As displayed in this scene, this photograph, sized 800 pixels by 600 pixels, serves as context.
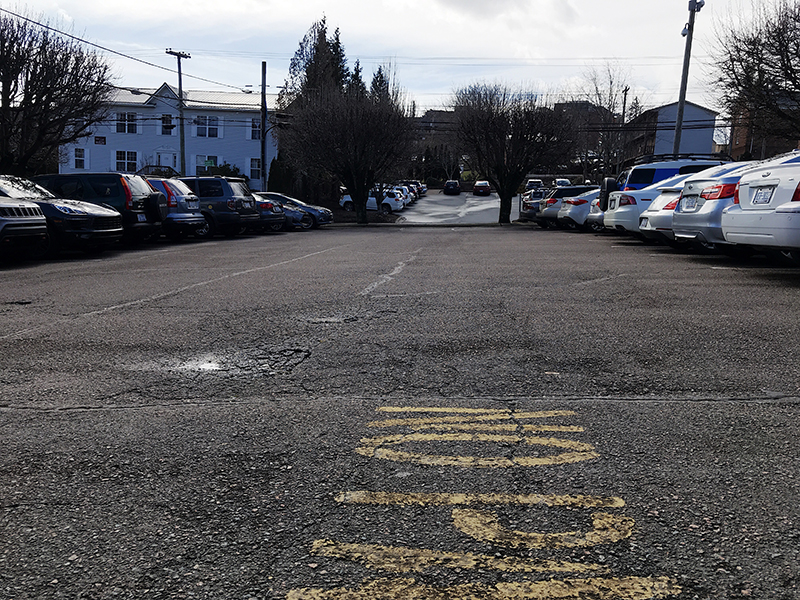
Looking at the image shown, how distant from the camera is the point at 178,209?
18672mm

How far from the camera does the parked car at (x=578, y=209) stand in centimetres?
2494

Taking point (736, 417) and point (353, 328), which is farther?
point (353, 328)

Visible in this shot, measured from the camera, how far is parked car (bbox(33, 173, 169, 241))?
54.1 feet

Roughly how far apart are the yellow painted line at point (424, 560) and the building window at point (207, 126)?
56.8 meters

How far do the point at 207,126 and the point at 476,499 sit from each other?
187ft

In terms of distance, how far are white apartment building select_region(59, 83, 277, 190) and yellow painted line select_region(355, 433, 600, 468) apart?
54.2 metres

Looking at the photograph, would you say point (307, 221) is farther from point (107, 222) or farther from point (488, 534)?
point (488, 534)

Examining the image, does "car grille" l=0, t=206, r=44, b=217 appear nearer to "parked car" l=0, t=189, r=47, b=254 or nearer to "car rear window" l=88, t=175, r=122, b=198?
"parked car" l=0, t=189, r=47, b=254

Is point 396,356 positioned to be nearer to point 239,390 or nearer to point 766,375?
point 239,390

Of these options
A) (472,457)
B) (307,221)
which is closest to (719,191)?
(472,457)

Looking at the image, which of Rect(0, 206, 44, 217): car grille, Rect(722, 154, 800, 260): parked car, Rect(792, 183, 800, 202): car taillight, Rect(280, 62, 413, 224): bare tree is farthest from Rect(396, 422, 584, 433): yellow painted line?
Rect(280, 62, 413, 224): bare tree

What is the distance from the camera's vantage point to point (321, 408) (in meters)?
4.23

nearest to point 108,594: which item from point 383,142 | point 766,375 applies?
point 766,375

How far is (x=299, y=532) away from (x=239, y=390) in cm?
203
